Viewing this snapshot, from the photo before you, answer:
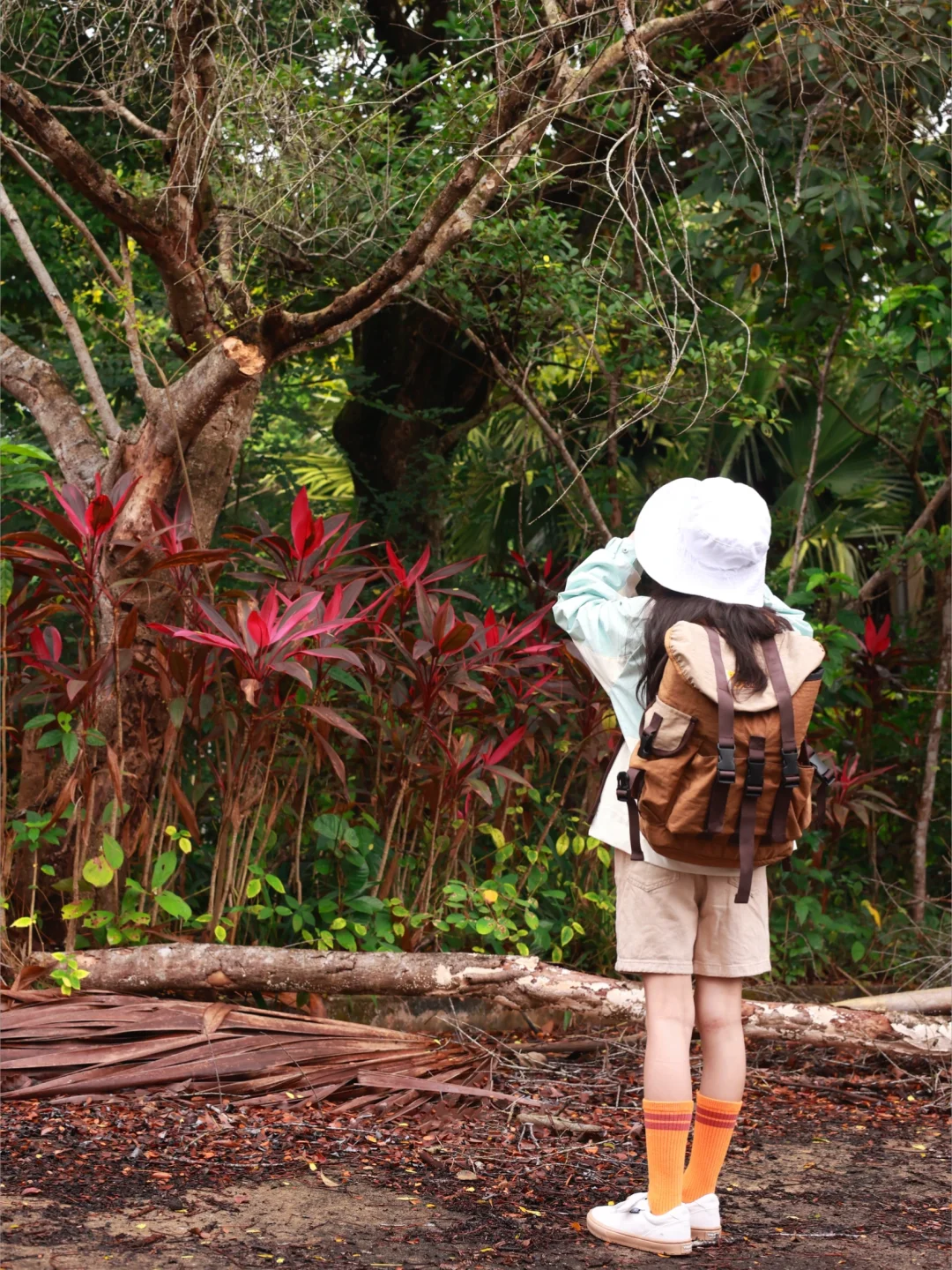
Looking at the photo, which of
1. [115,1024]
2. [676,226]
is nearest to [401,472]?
[676,226]

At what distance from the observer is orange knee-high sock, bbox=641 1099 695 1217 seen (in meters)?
2.56

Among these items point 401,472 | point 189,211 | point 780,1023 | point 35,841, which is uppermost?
point 189,211

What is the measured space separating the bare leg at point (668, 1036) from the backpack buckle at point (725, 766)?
1.57 feet

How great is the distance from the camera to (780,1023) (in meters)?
3.78

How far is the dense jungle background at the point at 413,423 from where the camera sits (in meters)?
3.83

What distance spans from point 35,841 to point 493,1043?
163cm

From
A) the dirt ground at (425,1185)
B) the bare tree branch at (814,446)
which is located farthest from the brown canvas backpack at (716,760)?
the bare tree branch at (814,446)

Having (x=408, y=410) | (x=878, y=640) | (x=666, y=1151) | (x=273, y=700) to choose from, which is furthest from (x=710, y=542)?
(x=408, y=410)

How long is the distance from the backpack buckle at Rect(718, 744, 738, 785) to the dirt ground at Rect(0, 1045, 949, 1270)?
996mm

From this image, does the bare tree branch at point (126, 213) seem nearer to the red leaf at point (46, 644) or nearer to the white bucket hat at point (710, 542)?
the red leaf at point (46, 644)

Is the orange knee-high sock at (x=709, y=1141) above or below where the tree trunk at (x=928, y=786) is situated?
below

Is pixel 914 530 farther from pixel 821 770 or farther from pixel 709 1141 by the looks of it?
pixel 709 1141

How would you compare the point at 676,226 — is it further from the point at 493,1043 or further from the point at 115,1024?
the point at 115,1024

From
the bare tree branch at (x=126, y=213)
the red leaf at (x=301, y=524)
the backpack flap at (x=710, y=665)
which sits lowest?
the backpack flap at (x=710, y=665)
